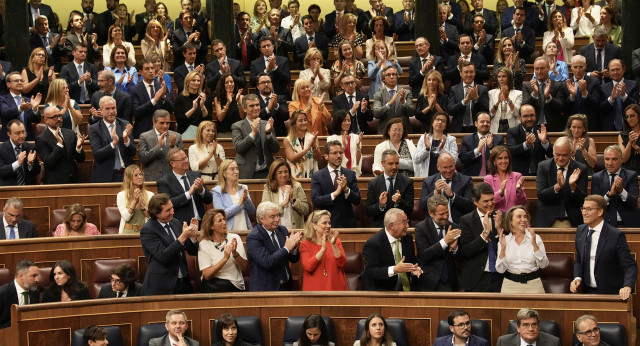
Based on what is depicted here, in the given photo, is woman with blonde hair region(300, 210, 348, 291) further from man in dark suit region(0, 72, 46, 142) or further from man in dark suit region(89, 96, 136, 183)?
man in dark suit region(0, 72, 46, 142)

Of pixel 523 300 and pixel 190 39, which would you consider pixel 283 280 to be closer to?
pixel 523 300

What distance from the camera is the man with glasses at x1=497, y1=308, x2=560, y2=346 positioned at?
19.5ft

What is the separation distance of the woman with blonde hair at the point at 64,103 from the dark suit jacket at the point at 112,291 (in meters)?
2.13

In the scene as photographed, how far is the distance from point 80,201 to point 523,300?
3.18m

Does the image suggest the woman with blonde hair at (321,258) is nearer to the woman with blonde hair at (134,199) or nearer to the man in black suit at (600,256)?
the woman with blonde hair at (134,199)

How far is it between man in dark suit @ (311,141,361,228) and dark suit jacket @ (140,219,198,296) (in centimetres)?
108

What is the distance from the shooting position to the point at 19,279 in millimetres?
6621

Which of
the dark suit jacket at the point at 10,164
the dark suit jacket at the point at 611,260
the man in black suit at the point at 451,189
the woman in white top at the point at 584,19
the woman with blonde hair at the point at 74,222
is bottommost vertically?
the dark suit jacket at the point at 611,260

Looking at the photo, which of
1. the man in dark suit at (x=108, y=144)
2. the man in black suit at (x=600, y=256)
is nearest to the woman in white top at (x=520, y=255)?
the man in black suit at (x=600, y=256)

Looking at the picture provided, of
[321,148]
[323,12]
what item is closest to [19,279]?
[321,148]

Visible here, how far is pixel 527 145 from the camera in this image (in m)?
7.93

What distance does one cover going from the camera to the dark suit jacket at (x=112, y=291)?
21.7 ft

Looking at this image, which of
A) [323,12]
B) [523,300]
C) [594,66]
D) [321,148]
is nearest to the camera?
[523,300]

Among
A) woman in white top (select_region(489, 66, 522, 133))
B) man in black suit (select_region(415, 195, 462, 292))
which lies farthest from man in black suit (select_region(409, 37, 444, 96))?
man in black suit (select_region(415, 195, 462, 292))
